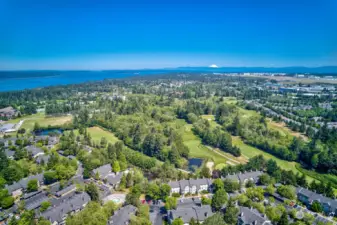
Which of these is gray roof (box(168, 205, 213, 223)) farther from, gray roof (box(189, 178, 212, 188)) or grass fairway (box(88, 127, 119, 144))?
grass fairway (box(88, 127, 119, 144))

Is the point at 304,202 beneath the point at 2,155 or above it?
beneath

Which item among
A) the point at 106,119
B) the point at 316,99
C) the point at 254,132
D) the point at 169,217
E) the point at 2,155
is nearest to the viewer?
the point at 169,217

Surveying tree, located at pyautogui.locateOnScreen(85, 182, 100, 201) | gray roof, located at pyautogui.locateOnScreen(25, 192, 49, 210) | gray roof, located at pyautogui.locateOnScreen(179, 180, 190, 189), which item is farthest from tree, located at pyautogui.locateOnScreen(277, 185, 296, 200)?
gray roof, located at pyautogui.locateOnScreen(25, 192, 49, 210)

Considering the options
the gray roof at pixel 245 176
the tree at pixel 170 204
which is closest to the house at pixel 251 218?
the tree at pixel 170 204

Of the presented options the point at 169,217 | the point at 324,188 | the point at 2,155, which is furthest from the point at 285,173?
the point at 2,155

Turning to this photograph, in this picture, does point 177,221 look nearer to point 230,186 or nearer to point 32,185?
point 230,186

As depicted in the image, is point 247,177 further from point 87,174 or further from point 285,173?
point 87,174
